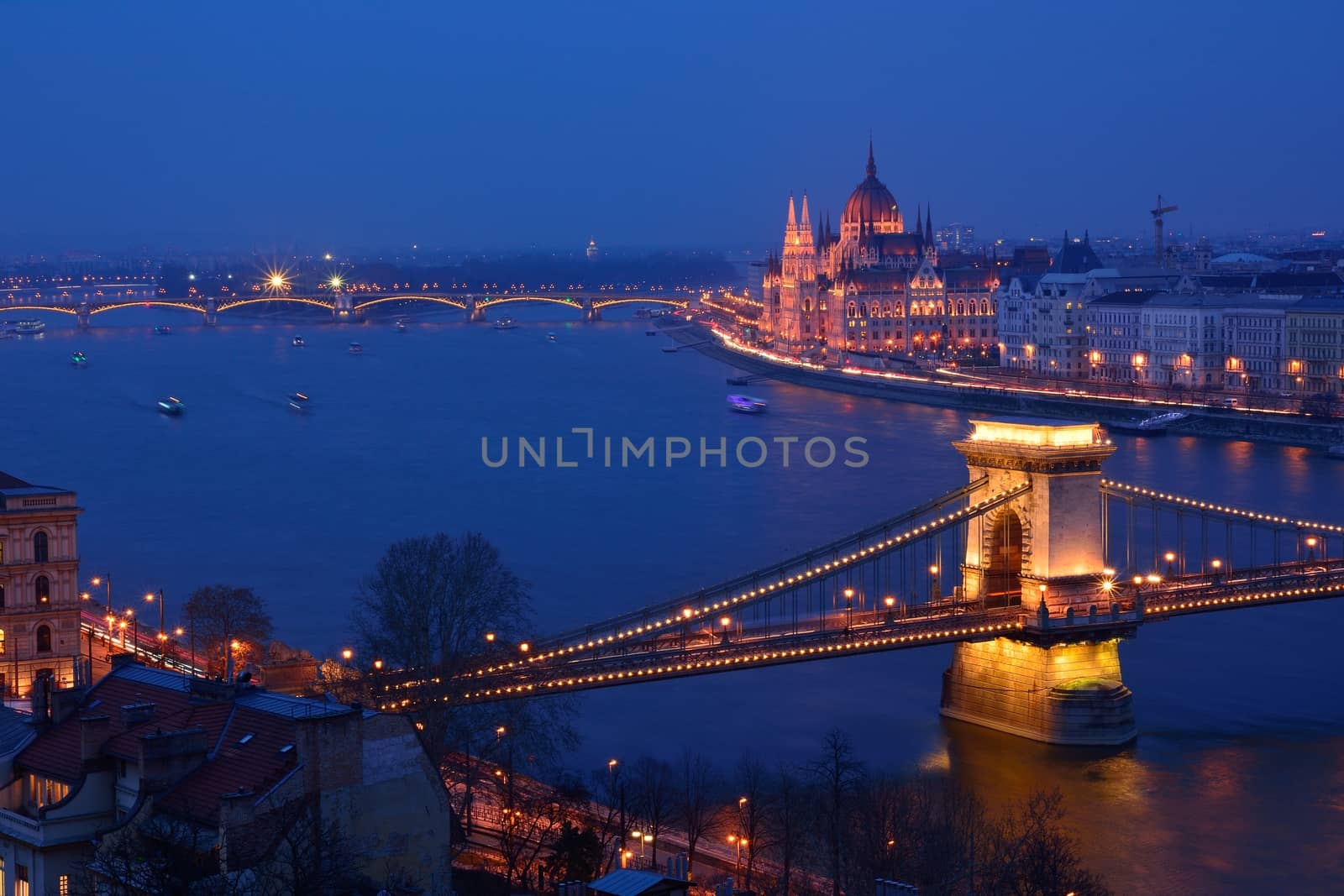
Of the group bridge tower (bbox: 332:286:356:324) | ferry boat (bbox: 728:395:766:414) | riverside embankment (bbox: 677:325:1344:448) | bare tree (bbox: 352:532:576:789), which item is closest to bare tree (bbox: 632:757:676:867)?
bare tree (bbox: 352:532:576:789)

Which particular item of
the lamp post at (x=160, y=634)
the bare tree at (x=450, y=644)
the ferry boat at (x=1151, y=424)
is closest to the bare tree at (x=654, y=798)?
the bare tree at (x=450, y=644)

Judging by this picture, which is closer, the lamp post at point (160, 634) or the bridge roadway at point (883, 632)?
the bridge roadway at point (883, 632)

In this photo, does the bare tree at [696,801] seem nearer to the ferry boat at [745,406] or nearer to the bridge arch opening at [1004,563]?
the bridge arch opening at [1004,563]

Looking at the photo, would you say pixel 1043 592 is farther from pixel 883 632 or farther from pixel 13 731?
pixel 13 731

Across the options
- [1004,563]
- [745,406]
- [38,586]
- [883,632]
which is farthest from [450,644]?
[745,406]

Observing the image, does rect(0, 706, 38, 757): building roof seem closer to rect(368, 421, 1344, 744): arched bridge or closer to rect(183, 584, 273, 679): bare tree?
rect(368, 421, 1344, 744): arched bridge

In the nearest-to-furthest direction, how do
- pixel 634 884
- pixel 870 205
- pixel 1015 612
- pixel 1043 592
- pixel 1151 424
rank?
pixel 634 884 → pixel 1015 612 → pixel 1043 592 → pixel 1151 424 → pixel 870 205
